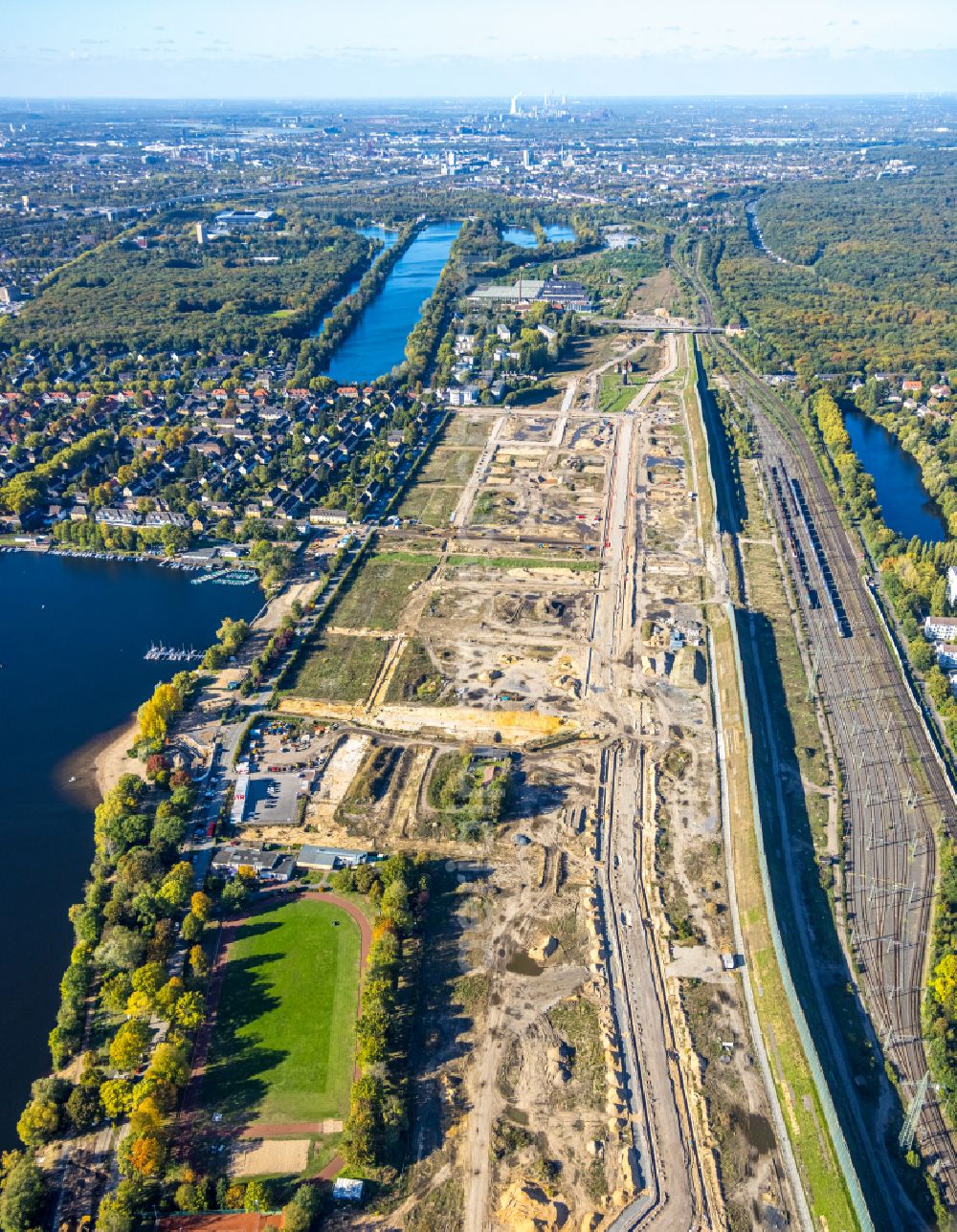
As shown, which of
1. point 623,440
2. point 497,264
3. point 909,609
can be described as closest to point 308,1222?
point 909,609

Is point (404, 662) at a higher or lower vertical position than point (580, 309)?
lower

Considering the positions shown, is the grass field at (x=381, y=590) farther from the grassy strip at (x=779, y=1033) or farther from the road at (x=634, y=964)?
the grassy strip at (x=779, y=1033)

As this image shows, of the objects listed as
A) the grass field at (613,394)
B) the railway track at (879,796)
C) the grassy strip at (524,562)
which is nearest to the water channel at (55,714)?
the grassy strip at (524,562)

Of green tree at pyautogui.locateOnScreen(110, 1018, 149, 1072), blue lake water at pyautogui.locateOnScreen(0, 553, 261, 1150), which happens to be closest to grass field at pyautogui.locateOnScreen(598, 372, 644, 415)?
Result: blue lake water at pyautogui.locateOnScreen(0, 553, 261, 1150)

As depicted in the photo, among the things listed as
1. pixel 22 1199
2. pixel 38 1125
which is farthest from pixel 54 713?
pixel 22 1199

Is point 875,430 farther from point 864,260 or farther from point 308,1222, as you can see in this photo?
point 308,1222
